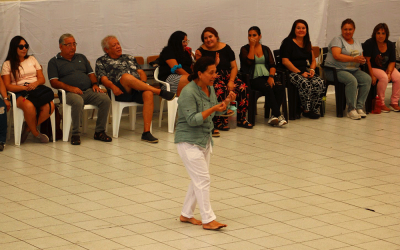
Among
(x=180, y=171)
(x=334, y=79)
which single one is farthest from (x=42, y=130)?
(x=334, y=79)

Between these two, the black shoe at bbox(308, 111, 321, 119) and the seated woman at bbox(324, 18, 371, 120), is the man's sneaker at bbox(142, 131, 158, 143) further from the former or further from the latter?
the seated woman at bbox(324, 18, 371, 120)

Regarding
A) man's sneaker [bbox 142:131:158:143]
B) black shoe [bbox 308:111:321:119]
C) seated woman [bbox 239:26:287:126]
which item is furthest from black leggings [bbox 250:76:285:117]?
man's sneaker [bbox 142:131:158:143]

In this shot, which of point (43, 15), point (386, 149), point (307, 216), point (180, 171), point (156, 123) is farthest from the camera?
point (156, 123)

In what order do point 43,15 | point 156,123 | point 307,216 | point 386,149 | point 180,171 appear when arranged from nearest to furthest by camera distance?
point 307,216
point 180,171
point 386,149
point 43,15
point 156,123

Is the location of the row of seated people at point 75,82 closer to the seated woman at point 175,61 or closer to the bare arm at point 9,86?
the bare arm at point 9,86

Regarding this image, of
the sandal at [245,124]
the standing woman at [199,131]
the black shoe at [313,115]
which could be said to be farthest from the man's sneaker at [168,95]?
the standing woman at [199,131]

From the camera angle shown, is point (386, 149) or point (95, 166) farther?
point (386, 149)

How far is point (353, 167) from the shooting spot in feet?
20.9

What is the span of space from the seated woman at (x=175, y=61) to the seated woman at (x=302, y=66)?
1.46 metres

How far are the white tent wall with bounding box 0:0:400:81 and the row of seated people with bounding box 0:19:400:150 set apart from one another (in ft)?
2.12

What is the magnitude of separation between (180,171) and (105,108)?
1736 millimetres

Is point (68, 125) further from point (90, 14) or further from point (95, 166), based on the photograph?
point (90, 14)

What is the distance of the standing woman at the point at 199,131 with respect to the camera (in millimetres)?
4473

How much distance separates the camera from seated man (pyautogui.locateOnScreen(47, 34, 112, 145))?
24.2ft
